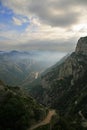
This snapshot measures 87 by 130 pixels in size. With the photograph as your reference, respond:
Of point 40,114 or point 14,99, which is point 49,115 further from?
point 14,99

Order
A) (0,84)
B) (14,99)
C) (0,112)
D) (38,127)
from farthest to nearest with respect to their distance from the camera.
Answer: (0,84) < (14,99) < (0,112) < (38,127)

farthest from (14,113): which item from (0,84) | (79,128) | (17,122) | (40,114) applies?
(79,128)

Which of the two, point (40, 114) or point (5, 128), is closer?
point (5, 128)

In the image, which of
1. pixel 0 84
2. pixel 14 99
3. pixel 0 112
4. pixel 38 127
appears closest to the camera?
pixel 38 127

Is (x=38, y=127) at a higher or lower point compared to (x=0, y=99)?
lower

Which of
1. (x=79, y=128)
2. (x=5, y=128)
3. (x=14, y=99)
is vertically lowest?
(x=79, y=128)

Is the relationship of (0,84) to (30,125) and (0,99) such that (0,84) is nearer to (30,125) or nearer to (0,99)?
(0,99)

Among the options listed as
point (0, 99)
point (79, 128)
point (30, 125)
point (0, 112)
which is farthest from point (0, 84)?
point (79, 128)
